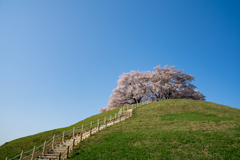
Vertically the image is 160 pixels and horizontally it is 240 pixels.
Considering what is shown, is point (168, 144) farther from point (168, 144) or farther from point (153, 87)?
point (153, 87)

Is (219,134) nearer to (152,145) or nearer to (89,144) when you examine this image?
(152,145)

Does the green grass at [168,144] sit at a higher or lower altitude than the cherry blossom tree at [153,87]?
lower

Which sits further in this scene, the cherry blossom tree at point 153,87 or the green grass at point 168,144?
the cherry blossom tree at point 153,87

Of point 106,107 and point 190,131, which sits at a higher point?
point 106,107

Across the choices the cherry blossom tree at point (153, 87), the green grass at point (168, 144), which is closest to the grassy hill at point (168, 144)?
the green grass at point (168, 144)

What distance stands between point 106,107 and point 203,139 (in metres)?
47.0

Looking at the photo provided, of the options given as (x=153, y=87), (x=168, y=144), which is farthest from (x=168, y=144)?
(x=153, y=87)

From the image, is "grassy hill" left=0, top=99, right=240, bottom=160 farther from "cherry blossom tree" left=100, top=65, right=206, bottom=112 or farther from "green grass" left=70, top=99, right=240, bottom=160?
"cherry blossom tree" left=100, top=65, right=206, bottom=112

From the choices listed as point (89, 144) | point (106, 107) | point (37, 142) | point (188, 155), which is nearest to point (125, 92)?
point (106, 107)

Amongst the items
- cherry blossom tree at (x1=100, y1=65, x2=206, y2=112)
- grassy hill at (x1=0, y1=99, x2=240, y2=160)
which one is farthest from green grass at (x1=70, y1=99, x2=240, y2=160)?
cherry blossom tree at (x1=100, y1=65, x2=206, y2=112)

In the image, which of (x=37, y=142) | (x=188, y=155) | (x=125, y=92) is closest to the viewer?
(x=188, y=155)

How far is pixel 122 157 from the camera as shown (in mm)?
13938

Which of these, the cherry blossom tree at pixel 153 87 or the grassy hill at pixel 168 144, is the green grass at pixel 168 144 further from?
the cherry blossom tree at pixel 153 87

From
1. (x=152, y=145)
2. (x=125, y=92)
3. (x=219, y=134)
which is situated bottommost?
(x=152, y=145)
